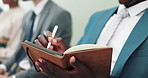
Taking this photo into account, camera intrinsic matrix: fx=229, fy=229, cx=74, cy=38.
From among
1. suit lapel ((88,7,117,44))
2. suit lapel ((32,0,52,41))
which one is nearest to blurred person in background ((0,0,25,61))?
suit lapel ((32,0,52,41))

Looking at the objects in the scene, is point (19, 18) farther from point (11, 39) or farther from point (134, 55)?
point (134, 55)

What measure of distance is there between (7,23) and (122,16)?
1216 millimetres

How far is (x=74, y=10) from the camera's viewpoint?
1.75 metres

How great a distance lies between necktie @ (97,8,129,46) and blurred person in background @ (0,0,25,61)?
1.01m

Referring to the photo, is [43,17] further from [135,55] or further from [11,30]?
[135,55]

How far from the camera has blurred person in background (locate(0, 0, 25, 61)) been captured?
1.82m

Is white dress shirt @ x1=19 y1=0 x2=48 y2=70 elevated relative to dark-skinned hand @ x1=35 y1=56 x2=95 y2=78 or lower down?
lower down

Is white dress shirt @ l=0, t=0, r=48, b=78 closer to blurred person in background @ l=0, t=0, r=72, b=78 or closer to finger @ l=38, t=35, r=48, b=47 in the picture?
blurred person in background @ l=0, t=0, r=72, b=78

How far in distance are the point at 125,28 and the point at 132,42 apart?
0.10m

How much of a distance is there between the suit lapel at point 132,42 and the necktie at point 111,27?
0.36 feet

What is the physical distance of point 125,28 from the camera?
0.92 metres

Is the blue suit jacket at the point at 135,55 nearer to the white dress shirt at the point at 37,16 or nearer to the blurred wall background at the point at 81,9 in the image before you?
the blurred wall background at the point at 81,9

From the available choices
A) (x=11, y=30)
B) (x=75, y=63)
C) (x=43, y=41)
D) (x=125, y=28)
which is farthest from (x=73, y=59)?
(x=11, y=30)

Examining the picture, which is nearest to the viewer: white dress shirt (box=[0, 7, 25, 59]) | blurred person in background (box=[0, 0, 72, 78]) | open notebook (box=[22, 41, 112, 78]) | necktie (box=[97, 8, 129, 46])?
Result: open notebook (box=[22, 41, 112, 78])
